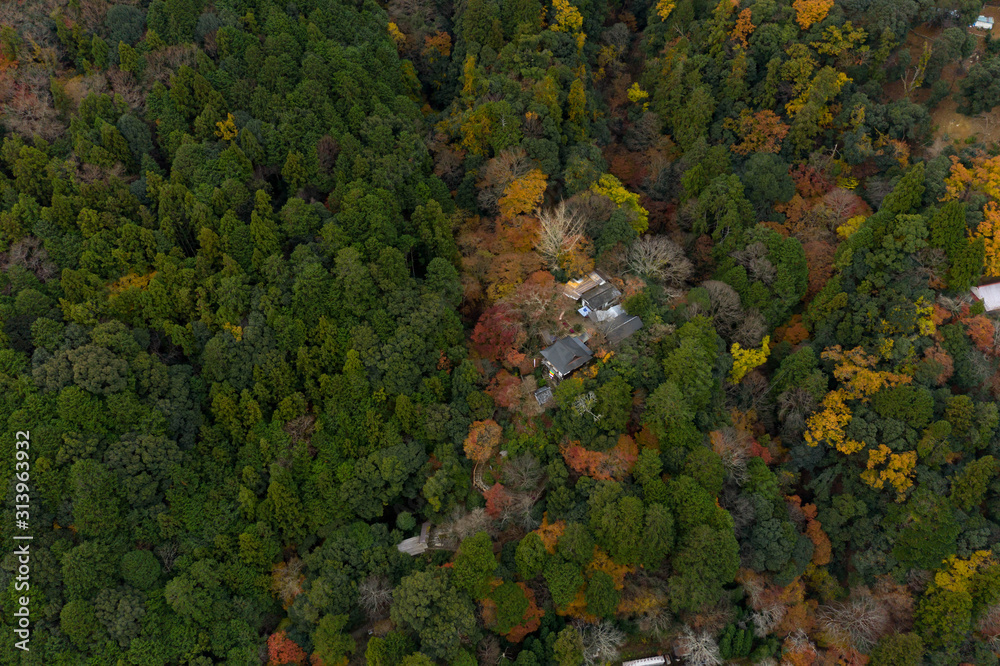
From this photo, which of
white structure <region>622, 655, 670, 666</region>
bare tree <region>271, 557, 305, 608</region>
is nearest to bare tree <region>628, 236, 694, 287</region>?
white structure <region>622, 655, 670, 666</region>

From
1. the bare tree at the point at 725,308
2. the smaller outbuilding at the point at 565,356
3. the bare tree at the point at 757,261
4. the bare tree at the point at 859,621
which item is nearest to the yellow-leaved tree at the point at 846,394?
the bare tree at the point at 725,308

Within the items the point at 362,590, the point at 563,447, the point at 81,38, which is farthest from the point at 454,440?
the point at 81,38

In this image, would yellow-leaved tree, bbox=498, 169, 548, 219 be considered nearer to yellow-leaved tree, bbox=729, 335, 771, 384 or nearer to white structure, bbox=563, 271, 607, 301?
white structure, bbox=563, 271, 607, 301

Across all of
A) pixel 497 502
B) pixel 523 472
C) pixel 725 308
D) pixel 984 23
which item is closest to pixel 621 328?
pixel 725 308

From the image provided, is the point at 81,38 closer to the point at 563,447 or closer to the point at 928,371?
the point at 563,447

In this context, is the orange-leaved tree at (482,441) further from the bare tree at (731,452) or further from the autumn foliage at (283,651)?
the autumn foliage at (283,651)

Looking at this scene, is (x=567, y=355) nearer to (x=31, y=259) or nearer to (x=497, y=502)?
(x=497, y=502)

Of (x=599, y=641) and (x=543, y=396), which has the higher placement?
(x=543, y=396)
